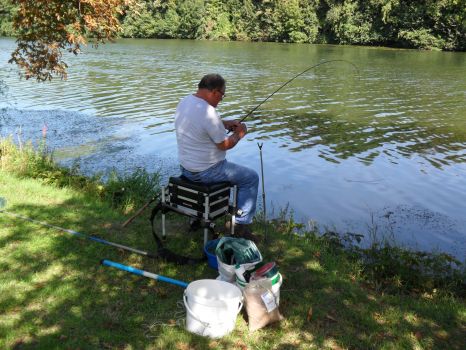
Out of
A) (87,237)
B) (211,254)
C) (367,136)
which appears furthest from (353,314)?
(367,136)

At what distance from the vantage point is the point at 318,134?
11.4 m

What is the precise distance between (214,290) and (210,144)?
4.86 ft

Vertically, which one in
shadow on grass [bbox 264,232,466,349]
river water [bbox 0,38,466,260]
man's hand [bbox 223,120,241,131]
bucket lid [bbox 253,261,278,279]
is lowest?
river water [bbox 0,38,466,260]

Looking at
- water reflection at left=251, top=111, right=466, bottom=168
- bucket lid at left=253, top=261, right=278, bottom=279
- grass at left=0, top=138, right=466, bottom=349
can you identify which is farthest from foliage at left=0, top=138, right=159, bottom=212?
water reflection at left=251, top=111, right=466, bottom=168

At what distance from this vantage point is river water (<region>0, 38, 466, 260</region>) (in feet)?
23.1

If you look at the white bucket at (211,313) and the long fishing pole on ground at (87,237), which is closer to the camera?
the white bucket at (211,313)

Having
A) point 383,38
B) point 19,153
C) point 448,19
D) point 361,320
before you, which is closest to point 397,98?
point 19,153

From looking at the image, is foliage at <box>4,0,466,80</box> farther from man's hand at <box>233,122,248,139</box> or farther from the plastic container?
the plastic container

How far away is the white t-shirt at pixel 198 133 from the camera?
4.18 metres

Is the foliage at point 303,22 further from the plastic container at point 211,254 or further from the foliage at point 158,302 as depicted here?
the plastic container at point 211,254

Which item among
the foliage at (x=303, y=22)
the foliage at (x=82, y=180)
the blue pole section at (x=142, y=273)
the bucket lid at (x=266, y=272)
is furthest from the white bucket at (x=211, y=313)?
the foliage at (x=303, y=22)

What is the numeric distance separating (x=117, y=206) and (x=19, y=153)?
264cm

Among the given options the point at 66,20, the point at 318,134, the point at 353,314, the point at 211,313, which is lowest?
the point at 318,134

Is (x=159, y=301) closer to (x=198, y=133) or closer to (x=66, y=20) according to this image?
(x=198, y=133)
